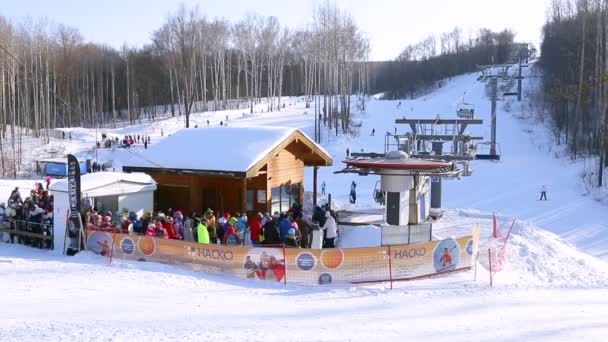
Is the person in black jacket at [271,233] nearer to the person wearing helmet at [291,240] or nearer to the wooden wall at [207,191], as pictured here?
the person wearing helmet at [291,240]

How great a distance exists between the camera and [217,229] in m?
15.4

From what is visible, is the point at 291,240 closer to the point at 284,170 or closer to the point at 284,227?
the point at 284,227

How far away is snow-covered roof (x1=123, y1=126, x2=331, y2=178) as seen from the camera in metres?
17.7

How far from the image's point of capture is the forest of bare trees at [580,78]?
35.0 m

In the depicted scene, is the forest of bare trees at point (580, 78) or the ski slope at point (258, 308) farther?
the forest of bare trees at point (580, 78)

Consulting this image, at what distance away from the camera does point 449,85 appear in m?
88.6

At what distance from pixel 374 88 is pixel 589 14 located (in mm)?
83025

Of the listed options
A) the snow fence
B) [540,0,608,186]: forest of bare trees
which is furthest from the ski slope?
[540,0,608,186]: forest of bare trees

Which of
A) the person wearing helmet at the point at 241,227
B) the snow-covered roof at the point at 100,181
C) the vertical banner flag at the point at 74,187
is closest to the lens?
the vertical banner flag at the point at 74,187

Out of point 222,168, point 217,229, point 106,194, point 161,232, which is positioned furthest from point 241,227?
point 106,194

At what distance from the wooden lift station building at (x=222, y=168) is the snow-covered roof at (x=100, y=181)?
147 centimetres

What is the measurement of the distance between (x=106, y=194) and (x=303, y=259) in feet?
21.9

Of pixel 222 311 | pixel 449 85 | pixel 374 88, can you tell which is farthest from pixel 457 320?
pixel 374 88

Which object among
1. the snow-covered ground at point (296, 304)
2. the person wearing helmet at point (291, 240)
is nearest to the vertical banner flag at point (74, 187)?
the snow-covered ground at point (296, 304)
